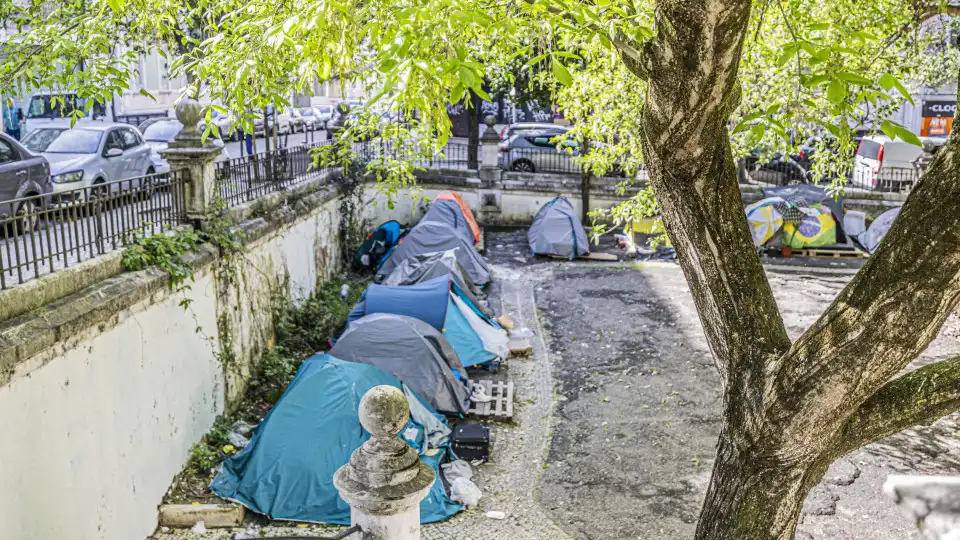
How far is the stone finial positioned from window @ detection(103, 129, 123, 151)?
3.91 metres

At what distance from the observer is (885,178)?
2334 centimetres

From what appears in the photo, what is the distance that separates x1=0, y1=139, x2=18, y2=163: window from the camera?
10.2m

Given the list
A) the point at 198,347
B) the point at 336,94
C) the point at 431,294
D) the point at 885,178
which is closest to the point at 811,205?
the point at 885,178

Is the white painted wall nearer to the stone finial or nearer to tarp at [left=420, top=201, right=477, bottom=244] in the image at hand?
the stone finial

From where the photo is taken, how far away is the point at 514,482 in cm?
930

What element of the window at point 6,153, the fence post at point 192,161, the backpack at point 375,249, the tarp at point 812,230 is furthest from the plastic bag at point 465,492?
the tarp at point 812,230

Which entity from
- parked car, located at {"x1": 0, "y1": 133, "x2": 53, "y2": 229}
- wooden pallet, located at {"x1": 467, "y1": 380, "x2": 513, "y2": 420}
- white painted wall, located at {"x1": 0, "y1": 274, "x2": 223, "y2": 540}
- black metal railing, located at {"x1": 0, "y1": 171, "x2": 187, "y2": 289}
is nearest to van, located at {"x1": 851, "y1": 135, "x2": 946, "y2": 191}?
wooden pallet, located at {"x1": 467, "y1": 380, "x2": 513, "y2": 420}

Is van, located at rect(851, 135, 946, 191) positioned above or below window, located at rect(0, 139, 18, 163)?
below

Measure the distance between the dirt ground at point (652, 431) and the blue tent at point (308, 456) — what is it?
163 cm

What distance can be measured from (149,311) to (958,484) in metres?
7.33

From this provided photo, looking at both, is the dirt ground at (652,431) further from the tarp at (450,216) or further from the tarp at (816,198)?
the tarp at (816,198)

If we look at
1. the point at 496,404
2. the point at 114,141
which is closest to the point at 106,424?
the point at 496,404

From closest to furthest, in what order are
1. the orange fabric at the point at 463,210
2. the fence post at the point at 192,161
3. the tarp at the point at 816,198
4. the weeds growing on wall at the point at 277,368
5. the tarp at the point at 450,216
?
the weeds growing on wall at the point at 277,368 → the fence post at the point at 192,161 → the tarp at the point at 450,216 → the tarp at the point at 816,198 → the orange fabric at the point at 463,210

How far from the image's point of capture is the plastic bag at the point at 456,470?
30.3 ft
